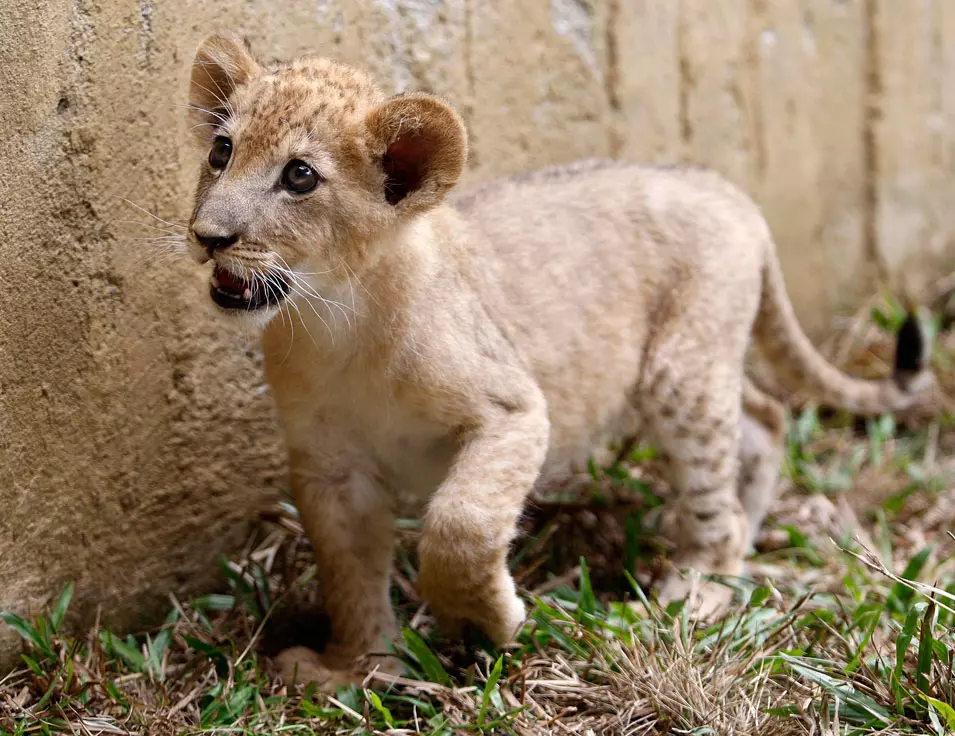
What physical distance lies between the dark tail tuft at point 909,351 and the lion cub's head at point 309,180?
2826 millimetres

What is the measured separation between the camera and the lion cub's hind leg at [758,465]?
5340 millimetres

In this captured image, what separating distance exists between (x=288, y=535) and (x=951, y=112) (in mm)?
5117

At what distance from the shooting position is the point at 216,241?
10.8 feet

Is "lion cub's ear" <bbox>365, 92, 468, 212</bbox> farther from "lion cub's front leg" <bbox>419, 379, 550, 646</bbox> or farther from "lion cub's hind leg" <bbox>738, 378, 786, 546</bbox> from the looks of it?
"lion cub's hind leg" <bbox>738, 378, 786, 546</bbox>

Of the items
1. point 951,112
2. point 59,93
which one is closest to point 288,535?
point 59,93

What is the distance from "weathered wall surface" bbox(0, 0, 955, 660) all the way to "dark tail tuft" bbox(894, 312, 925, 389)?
132 centimetres

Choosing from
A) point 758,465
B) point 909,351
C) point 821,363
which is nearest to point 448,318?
point 758,465

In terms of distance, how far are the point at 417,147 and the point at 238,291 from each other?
67 centimetres

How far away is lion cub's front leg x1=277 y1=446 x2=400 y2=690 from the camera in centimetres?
396

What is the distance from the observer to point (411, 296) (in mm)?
3736

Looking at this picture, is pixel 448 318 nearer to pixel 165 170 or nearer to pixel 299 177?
pixel 299 177

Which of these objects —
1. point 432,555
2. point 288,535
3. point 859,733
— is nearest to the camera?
point 859,733

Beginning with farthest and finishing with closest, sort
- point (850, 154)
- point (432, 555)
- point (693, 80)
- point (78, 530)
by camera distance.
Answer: point (850, 154), point (693, 80), point (78, 530), point (432, 555)

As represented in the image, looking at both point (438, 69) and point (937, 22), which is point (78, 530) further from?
point (937, 22)
